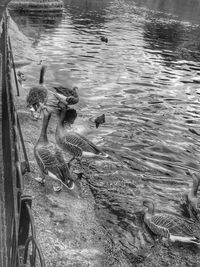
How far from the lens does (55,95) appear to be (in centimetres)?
1938

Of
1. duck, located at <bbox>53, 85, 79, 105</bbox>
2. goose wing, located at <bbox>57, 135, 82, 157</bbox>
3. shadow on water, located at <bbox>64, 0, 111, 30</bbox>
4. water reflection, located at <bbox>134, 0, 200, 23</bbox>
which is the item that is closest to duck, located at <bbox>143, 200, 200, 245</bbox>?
goose wing, located at <bbox>57, 135, 82, 157</bbox>

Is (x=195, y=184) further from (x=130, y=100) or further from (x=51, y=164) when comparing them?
(x=130, y=100)

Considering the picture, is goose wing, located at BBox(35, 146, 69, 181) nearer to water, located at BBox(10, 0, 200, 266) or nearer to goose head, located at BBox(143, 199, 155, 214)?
water, located at BBox(10, 0, 200, 266)

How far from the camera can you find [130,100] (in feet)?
71.1

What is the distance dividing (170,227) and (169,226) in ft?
0.12

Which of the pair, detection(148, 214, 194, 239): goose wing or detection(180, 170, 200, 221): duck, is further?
detection(180, 170, 200, 221): duck

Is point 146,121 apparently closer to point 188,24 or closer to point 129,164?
point 129,164

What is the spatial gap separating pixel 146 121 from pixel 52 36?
23162 millimetres

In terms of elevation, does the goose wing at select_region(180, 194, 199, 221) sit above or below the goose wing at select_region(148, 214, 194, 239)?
below

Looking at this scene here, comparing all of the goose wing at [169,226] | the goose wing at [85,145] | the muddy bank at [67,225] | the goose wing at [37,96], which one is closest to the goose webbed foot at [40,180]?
the muddy bank at [67,225]

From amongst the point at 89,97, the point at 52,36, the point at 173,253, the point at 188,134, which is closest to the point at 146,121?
the point at 188,134

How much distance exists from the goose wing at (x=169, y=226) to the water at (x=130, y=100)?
0.58 meters

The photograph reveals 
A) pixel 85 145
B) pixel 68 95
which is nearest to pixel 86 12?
pixel 68 95

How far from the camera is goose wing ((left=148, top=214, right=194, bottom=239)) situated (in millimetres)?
9992
